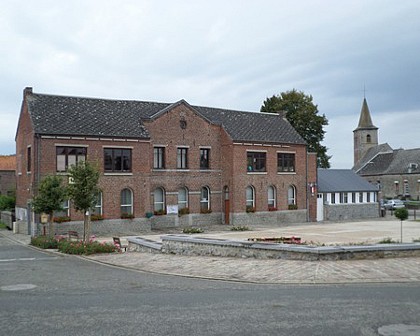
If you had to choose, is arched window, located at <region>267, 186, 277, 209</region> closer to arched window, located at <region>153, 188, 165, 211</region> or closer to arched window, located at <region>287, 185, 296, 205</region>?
arched window, located at <region>287, 185, 296, 205</region>

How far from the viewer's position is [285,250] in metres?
16.4

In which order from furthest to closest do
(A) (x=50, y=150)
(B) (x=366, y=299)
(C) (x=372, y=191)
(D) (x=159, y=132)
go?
(C) (x=372, y=191)
(D) (x=159, y=132)
(A) (x=50, y=150)
(B) (x=366, y=299)

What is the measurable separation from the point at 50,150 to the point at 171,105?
10.2 meters

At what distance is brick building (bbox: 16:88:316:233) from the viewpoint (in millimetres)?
34281

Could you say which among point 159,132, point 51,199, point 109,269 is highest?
point 159,132

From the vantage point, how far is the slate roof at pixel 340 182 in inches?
1922

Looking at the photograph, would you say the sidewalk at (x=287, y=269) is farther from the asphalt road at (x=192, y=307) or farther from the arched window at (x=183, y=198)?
the arched window at (x=183, y=198)

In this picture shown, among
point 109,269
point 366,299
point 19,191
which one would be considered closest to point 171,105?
point 19,191

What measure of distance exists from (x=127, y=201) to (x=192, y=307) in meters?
26.9

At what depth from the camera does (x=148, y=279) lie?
565 inches

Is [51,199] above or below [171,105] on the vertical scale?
below

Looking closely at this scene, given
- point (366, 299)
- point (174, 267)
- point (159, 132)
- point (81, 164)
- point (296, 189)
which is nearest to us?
point (366, 299)

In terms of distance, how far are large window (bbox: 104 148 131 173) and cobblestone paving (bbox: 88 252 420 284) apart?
18090 millimetres

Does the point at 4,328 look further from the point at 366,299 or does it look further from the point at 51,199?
the point at 51,199
